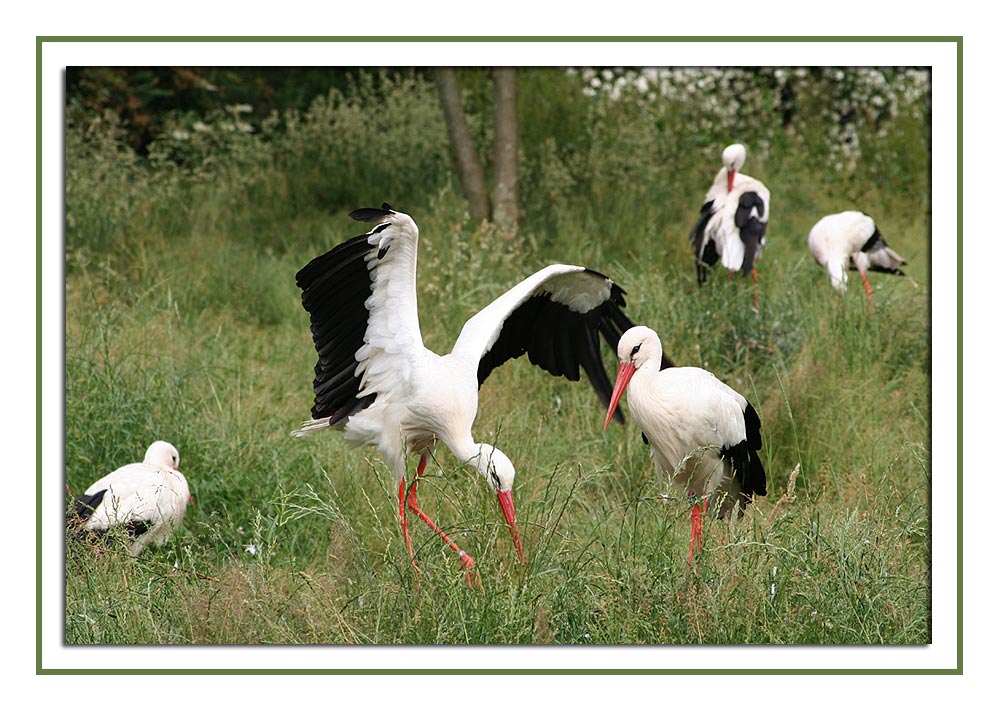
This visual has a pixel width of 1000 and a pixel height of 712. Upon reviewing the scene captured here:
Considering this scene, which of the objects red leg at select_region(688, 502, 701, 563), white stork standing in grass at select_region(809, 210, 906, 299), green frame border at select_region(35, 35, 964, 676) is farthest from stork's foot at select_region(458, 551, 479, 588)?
white stork standing in grass at select_region(809, 210, 906, 299)

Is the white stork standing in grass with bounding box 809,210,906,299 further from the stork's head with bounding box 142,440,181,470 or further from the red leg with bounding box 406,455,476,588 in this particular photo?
the stork's head with bounding box 142,440,181,470

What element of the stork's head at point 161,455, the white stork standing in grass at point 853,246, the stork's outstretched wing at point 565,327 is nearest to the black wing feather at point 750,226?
the white stork standing in grass at point 853,246

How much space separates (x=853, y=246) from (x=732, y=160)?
30.9 inches

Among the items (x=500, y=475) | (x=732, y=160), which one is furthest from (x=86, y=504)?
(x=732, y=160)

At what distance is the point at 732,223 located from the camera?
667 centimetres

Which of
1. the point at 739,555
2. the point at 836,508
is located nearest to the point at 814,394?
the point at 836,508

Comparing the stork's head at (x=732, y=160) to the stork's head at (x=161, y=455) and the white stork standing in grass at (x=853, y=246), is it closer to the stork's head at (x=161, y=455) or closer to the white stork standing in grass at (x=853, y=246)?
the white stork standing in grass at (x=853, y=246)

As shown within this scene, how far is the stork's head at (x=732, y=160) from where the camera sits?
6.99 m

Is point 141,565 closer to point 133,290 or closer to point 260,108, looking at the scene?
point 133,290

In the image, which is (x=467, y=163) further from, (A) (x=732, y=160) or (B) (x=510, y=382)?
(B) (x=510, y=382)

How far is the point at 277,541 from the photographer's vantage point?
4613 millimetres

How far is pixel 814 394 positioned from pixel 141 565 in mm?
2483

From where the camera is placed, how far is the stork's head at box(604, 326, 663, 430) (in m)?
4.22

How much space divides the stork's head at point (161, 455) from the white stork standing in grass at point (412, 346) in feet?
1.94
